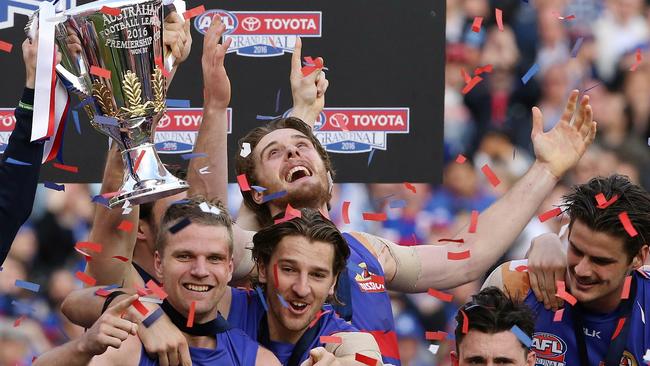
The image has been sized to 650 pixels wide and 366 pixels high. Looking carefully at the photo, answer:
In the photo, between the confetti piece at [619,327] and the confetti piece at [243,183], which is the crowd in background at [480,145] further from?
the confetti piece at [619,327]

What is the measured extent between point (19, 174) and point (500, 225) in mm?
1943

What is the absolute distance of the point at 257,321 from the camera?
14.9 feet

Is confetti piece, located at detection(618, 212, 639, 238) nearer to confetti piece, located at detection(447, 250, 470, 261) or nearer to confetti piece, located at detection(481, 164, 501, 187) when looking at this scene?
confetti piece, located at detection(447, 250, 470, 261)

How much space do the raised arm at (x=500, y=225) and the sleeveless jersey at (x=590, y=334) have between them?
417 millimetres

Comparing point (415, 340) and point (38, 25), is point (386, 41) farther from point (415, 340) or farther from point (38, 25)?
point (38, 25)

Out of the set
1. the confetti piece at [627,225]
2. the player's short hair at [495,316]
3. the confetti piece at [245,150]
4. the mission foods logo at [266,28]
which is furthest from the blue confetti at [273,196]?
the confetti piece at [627,225]

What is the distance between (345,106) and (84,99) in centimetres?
173

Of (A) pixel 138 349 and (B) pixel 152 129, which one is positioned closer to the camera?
(A) pixel 138 349

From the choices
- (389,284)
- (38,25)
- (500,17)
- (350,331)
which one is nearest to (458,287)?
(389,284)

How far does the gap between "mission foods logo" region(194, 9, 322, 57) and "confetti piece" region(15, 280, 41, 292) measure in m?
1.18

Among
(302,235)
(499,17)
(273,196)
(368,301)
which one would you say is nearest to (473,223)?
(368,301)

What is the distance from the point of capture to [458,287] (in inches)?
231

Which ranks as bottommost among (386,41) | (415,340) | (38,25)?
(415,340)

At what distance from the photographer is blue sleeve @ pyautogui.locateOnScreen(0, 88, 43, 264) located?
4.13 meters
